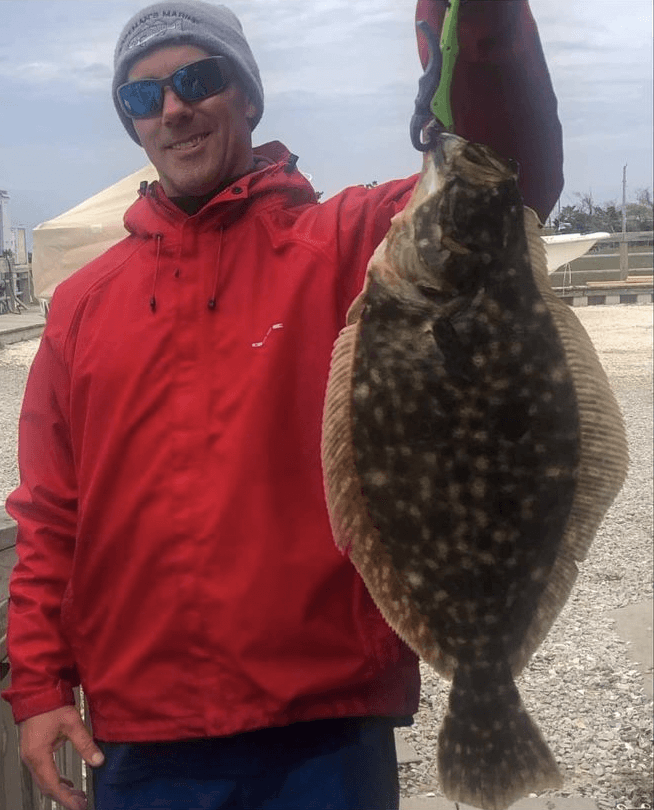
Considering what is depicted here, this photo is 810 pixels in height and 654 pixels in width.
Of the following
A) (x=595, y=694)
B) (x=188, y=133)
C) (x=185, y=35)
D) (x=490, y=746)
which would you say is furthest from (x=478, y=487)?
(x=595, y=694)

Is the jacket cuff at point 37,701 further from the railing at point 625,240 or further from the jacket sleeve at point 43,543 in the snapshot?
the railing at point 625,240

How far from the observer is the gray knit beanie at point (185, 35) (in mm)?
2039

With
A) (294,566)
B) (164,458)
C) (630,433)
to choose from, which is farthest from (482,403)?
(630,433)

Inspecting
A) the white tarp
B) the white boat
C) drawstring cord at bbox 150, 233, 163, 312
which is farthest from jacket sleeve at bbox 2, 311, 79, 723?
the white boat

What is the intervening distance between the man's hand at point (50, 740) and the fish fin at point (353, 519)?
88 cm

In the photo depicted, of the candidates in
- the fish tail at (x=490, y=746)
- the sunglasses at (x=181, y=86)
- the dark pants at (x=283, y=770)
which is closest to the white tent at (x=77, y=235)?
the sunglasses at (x=181, y=86)

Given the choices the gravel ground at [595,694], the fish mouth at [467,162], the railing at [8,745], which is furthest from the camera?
the gravel ground at [595,694]

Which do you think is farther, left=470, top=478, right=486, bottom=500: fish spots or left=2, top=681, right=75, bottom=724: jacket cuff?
left=2, top=681, right=75, bottom=724: jacket cuff

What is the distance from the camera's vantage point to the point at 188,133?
2049mm

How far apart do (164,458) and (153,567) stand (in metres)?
0.23

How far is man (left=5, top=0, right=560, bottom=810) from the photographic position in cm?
191

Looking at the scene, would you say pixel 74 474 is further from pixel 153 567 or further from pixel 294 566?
pixel 294 566

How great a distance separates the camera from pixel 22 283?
29.6 meters

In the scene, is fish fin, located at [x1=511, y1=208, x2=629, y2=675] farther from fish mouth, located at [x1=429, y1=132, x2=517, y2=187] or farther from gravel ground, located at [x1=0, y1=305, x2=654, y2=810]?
gravel ground, located at [x1=0, y1=305, x2=654, y2=810]
